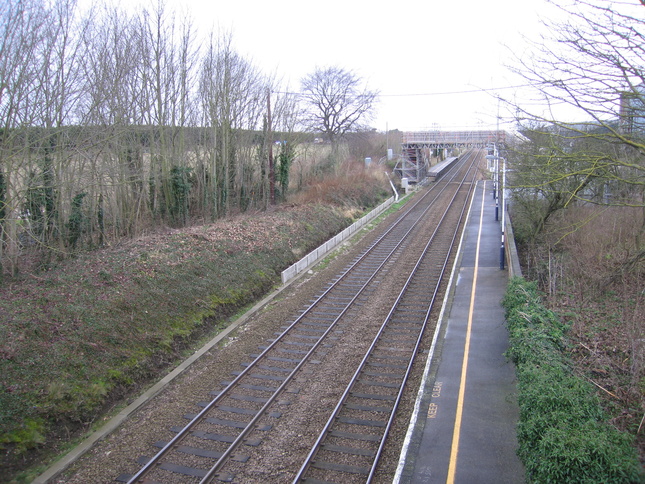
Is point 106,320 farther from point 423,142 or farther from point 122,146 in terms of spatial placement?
point 423,142

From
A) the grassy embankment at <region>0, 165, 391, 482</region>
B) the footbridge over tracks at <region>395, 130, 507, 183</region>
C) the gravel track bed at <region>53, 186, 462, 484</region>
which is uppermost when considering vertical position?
the footbridge over tracks at <region>395, 130, 507, 183</region>

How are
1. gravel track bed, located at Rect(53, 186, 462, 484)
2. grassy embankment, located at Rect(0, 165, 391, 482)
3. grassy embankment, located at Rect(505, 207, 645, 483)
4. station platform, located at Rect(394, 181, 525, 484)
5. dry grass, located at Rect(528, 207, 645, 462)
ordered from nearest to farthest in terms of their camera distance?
1. grassy embankment, located at Rect(505, 207, 645, 483)
2. station platform, located at Rect(394, 181, 525, 484)
3. dry grass, located at Rect(528, 207, 645, 462)
4. gravel track bed, located at Rect(53, 186, 462, 484)
5. grassy embankment, located at Rect(0, 165, 391, 482)

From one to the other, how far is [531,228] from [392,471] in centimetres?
1877

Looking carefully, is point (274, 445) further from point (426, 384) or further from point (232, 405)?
point (426, 384)

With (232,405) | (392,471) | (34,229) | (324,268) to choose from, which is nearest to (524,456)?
(392,471)

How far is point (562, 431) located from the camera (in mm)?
5895

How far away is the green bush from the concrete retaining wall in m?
11.2

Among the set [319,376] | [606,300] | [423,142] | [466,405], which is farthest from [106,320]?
[423,142]

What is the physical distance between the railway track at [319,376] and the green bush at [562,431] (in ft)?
8.35

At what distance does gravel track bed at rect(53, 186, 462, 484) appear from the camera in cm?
763

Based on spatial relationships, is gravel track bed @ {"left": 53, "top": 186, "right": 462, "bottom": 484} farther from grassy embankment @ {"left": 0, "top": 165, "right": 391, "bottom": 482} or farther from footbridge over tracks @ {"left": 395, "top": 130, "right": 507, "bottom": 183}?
footbridge over tracks @ {"left": 395, "top": 130, "right": 507, "bottom": 183}

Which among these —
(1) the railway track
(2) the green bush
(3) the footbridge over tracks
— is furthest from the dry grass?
(3) the footbridge over tracks

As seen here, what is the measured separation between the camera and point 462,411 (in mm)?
9062

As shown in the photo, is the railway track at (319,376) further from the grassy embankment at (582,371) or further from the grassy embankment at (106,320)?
the grassy embankment at (582,371)
